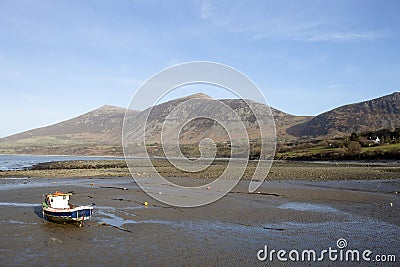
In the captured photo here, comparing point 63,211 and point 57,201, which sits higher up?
point 57,201

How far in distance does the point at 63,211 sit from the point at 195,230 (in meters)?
6.78

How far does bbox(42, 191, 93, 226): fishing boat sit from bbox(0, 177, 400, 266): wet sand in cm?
40

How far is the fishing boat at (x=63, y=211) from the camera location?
20.1 metres

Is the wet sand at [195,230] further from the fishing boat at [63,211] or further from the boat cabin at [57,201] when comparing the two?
the boat cabin at [57,201]

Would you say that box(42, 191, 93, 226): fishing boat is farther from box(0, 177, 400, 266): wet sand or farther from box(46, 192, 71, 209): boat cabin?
box(0, 177, 400, 266): wet sand

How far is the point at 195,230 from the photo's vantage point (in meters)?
19.4

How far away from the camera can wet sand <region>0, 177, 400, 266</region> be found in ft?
48.7

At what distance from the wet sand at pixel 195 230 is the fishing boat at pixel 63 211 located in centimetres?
40

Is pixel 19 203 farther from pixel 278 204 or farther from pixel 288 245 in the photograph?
pixel 288 245

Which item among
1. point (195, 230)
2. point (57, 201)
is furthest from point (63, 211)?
point (195, 230)

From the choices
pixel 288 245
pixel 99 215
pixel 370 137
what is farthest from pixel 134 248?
pixel 370 137

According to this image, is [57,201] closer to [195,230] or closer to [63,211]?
[63,211]

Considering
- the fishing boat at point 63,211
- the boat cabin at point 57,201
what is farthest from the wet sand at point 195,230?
the boat cabin at point 57,201

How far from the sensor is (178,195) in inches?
1277
